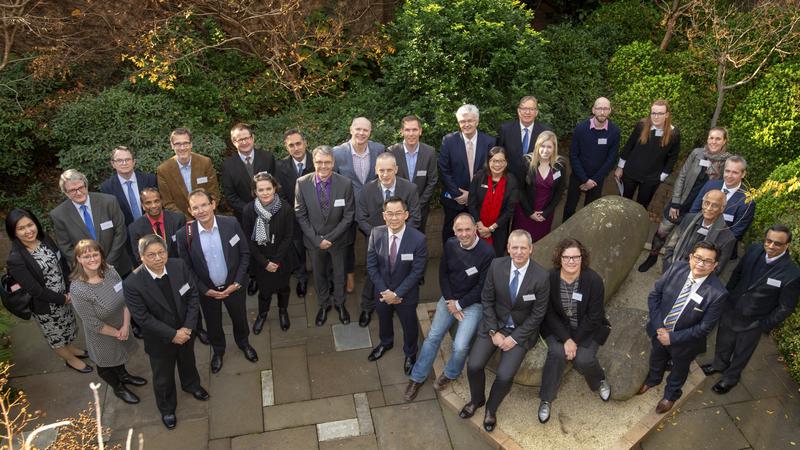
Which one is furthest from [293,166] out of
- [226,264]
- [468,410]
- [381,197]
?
[468,410]

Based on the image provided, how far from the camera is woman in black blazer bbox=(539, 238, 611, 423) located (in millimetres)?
5227

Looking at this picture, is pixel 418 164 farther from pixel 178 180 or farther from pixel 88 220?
pixel 88 220

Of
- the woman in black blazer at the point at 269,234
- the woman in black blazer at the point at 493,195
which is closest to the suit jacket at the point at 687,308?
the woman in black blazer at the point at 493,195

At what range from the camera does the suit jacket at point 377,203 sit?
6.38 metres

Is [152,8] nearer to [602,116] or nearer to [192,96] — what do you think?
[192,96]

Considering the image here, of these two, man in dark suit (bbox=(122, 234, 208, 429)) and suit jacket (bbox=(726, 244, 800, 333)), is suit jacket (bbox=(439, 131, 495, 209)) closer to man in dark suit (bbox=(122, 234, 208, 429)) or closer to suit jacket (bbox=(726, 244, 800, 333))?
suit jacket (bbox=(726, 244, 800, 333))

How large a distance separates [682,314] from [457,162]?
115 inches

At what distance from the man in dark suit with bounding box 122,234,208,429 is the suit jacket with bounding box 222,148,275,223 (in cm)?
165

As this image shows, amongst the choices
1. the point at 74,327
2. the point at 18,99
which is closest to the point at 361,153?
the point at 74,327

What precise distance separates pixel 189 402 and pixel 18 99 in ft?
16.8

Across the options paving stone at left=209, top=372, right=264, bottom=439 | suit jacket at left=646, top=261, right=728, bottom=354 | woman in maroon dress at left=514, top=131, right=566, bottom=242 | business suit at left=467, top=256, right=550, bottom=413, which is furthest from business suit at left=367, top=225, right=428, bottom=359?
suit jacket at left=646, top=261, right=728, bottom=354

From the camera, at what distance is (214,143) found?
25.7 feet

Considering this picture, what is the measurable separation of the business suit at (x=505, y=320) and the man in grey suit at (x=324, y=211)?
179cm

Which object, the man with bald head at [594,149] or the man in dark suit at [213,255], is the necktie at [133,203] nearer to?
the man in dark suit at [213,255]
